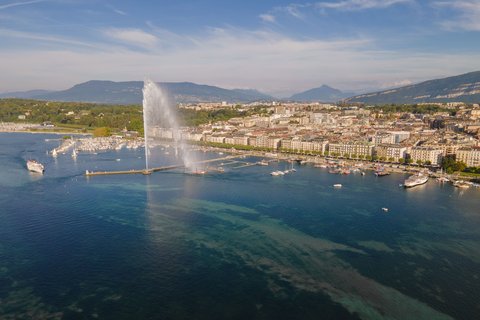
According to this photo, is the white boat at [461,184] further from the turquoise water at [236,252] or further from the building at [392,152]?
the building at [392,152]

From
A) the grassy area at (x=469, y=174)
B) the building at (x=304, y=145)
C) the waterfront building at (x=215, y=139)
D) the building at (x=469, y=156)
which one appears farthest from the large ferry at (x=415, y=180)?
the waterfront building at (x=215, y=139)

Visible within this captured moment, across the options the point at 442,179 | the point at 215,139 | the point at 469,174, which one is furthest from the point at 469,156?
the point at 215,139

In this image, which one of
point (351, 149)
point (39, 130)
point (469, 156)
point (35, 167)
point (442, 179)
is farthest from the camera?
point (39, 130)

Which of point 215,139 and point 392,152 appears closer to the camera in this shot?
point 392,152

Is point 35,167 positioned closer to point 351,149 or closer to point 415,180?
point 415,180

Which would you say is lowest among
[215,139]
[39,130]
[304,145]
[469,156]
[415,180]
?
[415,180]

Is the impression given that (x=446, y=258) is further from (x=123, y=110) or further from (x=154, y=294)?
(x=123, y=110)

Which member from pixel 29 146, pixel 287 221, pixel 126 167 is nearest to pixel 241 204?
pixel 287 221
